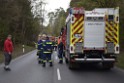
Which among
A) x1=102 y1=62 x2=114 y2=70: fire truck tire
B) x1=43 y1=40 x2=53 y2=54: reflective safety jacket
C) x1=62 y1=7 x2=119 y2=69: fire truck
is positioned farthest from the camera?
x1=43 y1=40 x2=53 y2=54: reflective safety jacket

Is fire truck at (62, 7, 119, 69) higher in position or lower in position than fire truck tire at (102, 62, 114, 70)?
higher

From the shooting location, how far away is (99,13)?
54.8ft

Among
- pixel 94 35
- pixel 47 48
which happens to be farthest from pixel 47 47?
pixel 94 35

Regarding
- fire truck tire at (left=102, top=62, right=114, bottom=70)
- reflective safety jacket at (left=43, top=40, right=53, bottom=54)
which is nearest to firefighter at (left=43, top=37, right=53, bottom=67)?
reflective safety jacket at (left=43, top=40, right=53, bottom=54)

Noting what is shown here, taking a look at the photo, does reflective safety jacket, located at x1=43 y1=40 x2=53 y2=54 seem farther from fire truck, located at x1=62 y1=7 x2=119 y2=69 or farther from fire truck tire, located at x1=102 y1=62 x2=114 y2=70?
fire truck tire, located at x1=102 y1=62 x2=114 y2=70

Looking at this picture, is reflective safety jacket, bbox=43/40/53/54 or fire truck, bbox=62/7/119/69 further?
reflective safety jacket, bbox=43/40/53/54

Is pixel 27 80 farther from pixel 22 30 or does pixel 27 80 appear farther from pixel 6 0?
pixel 22 30

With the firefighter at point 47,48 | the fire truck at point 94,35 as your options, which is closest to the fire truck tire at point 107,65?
the fire truck at point 94,35

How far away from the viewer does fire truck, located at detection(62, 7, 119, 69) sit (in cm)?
1654

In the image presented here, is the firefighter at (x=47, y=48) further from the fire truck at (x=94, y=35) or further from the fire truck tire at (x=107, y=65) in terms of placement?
the fire truck tire at (x=107, y=65)

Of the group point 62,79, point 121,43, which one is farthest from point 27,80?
point 121,43

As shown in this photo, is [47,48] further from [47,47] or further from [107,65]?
[107,65]

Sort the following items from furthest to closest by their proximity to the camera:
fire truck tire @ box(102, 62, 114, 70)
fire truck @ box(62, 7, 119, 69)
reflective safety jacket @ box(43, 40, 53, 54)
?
reflective safety jacket @ box(43, 40, 53, 54) → fire truck tire @ box(102, 62, 114, 70) → fire truck @ box(62, 7, 119, 69)

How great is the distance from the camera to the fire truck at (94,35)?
16539mm
